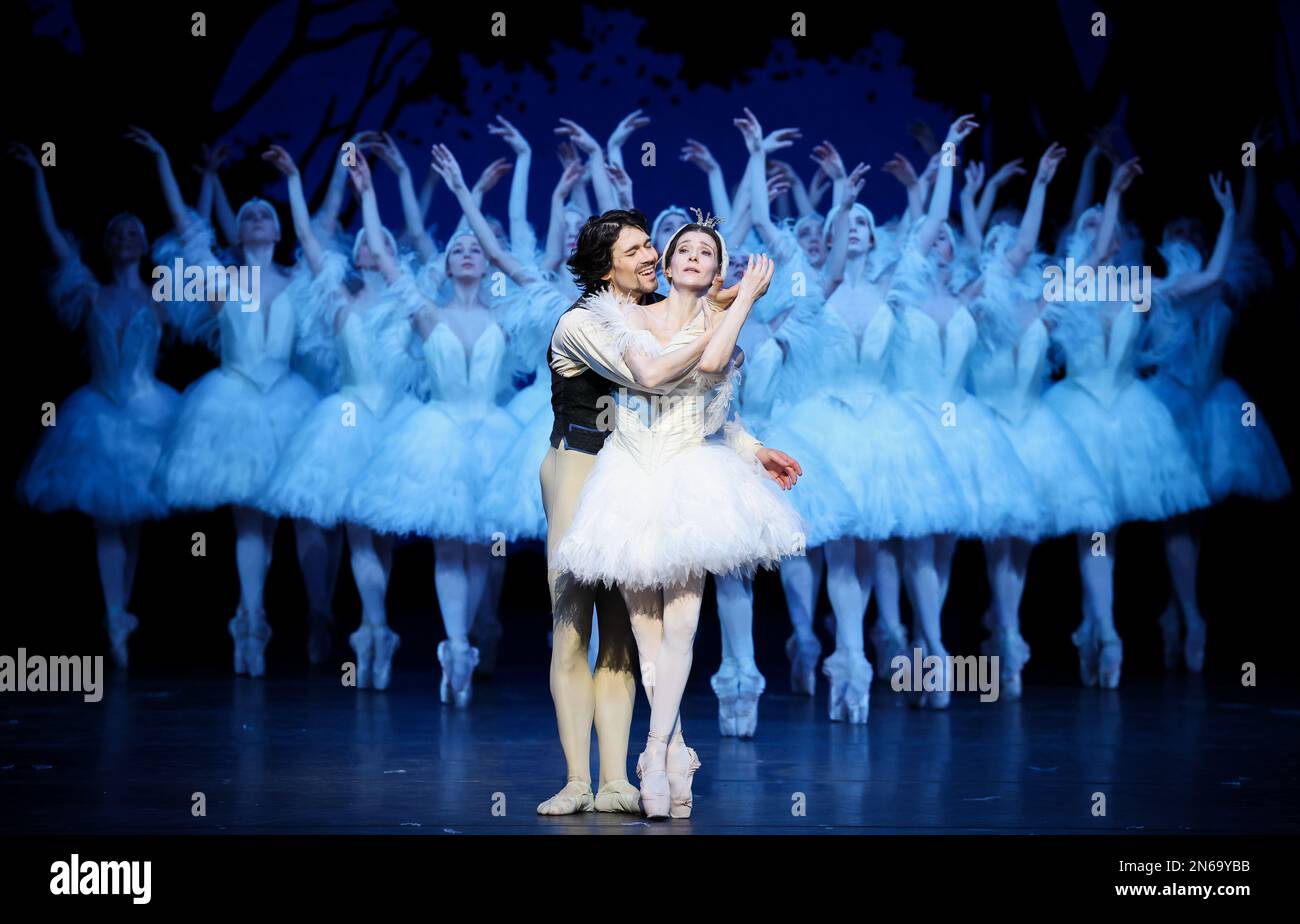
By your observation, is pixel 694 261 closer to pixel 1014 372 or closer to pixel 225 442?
pixel 1014 372

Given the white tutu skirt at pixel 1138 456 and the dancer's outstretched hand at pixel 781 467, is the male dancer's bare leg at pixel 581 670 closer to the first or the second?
the dancer's outstretched hand at pixel 781 467

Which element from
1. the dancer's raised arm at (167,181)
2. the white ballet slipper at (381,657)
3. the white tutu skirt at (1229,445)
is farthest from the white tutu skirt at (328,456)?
the white tutu skirt at (1229,445)

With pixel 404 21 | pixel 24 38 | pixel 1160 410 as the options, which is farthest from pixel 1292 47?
pixel 24 38

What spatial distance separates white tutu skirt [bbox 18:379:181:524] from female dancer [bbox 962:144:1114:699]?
3.37 metres

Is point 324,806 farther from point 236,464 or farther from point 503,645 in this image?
point 503,645

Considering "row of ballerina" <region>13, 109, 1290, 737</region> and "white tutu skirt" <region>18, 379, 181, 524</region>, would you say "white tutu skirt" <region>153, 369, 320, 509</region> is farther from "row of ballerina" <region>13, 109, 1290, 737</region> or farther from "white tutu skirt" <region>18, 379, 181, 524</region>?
"white tutu skirt" <region>18, 379, 181, 524</region>

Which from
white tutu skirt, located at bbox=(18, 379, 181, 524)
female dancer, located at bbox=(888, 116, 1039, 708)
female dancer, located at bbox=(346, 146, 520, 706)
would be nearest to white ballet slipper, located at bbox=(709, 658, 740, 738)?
female dancer, located at bbox=(888, 116, 1039, 708)

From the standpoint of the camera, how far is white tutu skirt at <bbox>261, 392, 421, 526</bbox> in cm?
675

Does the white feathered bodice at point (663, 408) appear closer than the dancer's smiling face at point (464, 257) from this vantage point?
Yes

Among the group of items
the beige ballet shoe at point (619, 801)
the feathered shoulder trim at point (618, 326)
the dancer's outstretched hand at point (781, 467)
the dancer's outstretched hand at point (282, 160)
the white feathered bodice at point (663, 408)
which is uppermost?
the dancer's outstretched hand at point (282, 160)

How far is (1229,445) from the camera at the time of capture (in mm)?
7594

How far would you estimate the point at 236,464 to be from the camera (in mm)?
7113

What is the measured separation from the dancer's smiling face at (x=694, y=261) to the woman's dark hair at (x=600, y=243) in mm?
189

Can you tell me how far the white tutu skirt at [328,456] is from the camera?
22.2 ft
